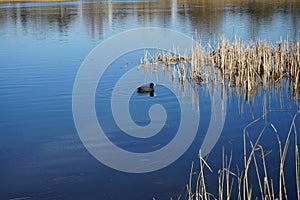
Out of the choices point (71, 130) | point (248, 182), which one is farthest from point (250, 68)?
point (248, 182)

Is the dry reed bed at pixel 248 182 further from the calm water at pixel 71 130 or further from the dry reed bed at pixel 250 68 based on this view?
the dry reed bed at pixel 250 68

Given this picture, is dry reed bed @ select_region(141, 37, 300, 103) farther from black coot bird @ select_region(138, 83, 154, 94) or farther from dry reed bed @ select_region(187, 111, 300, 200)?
dry reed bed @ select_region(187, 111, 300, 200)

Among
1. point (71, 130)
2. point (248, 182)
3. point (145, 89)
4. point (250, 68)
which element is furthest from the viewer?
point (145, 89)

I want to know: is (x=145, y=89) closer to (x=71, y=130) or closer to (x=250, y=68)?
(x=250, y=68)

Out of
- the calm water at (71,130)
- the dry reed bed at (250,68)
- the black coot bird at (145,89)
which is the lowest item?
the calm water at (71,130)

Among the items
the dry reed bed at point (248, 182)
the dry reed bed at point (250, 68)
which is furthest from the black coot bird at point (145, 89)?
the dry reed bed at point (248, 182)

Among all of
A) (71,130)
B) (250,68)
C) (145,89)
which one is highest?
(250,68)

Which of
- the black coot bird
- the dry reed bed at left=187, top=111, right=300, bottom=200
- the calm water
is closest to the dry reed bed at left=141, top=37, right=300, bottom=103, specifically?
the calm water

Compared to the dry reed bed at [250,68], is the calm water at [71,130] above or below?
below

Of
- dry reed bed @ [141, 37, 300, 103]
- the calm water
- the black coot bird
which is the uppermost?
dry reed bed @ [141, 37, 300, 103]

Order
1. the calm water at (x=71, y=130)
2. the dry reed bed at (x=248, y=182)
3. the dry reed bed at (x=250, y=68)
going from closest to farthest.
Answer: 1. the dry reed bed at (x=248, y=182)
2. the calm water at (x=71, y=130)
3. the dry reed bed at (x=250, y=68)

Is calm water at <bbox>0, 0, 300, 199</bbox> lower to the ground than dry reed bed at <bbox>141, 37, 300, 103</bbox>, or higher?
lower

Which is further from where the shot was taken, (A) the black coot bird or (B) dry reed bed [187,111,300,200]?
(A) the black coot bird

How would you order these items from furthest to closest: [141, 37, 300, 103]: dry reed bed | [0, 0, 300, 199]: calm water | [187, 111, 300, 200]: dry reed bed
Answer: [141, 37, 300, 103]: dry reed bed < [0, 0, 300, 199]: calm water < [187, 111, 300, 200]: dry reed bed
